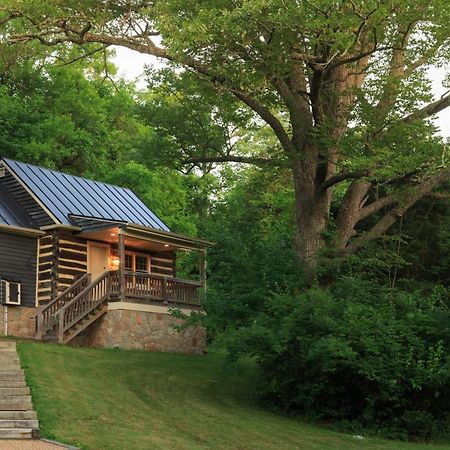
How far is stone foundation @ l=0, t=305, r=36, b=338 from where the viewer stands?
2522cm

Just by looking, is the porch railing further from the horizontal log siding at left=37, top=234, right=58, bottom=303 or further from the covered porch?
the horizontal log siding at left=37, top=234, right=58, bottom=303

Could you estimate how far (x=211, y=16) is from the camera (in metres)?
17.9

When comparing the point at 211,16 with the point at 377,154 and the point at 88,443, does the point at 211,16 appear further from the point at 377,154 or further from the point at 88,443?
the point at 88,443

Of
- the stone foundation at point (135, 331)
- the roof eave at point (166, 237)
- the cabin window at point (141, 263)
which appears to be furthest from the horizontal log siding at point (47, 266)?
the cabin window at point (141, 263)

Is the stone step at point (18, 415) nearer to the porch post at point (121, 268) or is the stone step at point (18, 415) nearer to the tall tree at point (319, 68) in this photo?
the tall tree at point (319, 68)

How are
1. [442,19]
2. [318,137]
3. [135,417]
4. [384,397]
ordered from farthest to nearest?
1. [318,137]
2. [442,19]
3. [384,397]
4. [135,417]

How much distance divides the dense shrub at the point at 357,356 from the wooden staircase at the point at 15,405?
15.3 feet

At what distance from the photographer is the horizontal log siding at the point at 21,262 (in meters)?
25.5

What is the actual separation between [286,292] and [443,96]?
26.1ft

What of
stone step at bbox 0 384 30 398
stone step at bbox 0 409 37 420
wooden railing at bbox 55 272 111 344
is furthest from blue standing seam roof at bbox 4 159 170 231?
stone step at bbox 0 409 37 420

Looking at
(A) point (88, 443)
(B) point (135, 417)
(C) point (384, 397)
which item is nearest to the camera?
(A) point (88, 443)

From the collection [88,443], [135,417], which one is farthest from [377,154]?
[88,443]

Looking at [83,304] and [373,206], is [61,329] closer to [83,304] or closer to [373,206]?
[83,304]

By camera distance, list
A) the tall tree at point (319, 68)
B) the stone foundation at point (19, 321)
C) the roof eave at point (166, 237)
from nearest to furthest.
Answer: the tall tree at point (319, 68) < the stone foundation at point (19, 321) < the roof eave at point (166, 237)
